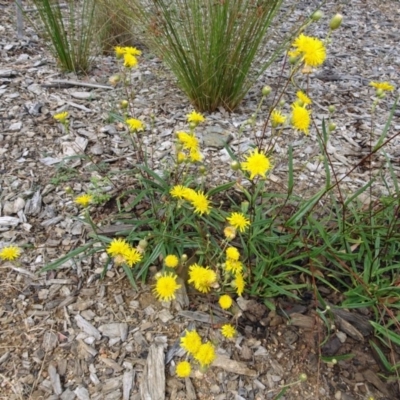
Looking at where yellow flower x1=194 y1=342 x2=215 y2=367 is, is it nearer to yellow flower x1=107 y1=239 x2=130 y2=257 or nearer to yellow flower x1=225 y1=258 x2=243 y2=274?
yellow flower x1=225 y1=258 x2=243 y2=274

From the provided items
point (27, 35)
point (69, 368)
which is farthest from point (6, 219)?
point (27, 35)

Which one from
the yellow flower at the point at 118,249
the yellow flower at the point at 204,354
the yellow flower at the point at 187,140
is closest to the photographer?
the yellow flower at the point at 204,354

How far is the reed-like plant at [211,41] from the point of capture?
6.66 feet

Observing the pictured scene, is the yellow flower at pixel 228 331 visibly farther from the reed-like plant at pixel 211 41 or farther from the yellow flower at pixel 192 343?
the reed-like plant at pixel 211 41

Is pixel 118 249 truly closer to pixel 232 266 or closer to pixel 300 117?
pixel 232 266

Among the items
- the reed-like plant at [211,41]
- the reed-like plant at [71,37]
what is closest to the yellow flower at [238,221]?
the reed-like plant at [211,41]

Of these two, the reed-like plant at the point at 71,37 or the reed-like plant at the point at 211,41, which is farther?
the reed-like plant at the point at 71,37

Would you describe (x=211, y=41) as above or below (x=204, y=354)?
above

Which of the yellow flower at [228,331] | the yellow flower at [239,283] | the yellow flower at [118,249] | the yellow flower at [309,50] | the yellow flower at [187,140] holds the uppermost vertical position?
the yellow flower at [309,50]

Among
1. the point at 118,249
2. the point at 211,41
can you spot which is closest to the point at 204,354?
the point at 118,249

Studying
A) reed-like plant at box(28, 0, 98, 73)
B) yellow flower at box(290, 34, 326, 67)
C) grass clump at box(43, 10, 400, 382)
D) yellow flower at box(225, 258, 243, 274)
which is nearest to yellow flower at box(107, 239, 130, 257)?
grass clump at box(43, 10, 400, 382)

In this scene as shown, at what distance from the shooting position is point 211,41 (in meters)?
2.07

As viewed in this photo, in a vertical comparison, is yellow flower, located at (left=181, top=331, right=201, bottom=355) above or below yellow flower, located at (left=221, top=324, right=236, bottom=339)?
above

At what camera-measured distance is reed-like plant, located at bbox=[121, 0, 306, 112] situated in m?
2.03
